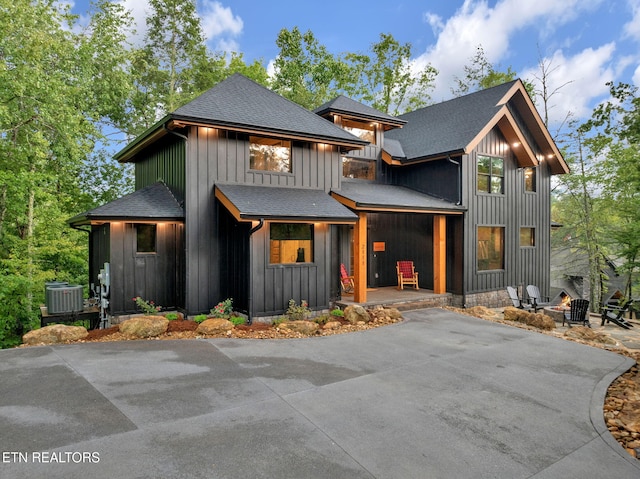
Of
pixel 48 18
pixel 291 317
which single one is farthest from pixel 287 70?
pixel 291 317

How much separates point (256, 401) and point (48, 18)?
50.5 feet

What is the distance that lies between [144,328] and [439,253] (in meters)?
8.93

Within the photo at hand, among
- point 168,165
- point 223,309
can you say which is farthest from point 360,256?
point 168,165

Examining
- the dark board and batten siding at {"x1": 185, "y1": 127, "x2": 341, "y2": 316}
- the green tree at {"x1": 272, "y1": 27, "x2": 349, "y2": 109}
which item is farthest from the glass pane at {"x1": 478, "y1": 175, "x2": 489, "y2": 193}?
the green tree at {"x1": 272, "y1": 27, "x2": 349, "y2": 109}

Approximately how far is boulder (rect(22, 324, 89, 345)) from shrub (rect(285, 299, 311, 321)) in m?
4.05

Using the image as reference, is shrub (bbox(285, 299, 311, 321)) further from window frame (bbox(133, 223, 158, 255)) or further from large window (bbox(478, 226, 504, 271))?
large window (bbox(478, 226, 504, 271))

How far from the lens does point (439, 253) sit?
1224cm

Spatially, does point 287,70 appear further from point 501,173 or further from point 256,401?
point 256,401

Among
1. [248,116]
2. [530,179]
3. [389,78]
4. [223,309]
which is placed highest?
[389,78]

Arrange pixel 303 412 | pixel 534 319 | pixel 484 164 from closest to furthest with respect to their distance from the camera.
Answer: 1. pixel 303 412
2. pixel 534 319
3. pixel 484 164

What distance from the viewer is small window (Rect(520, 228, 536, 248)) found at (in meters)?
14.3

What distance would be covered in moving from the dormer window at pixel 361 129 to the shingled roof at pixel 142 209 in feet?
21.8

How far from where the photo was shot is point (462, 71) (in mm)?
25688

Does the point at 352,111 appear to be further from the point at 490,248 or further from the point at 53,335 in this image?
the point at 53,335
